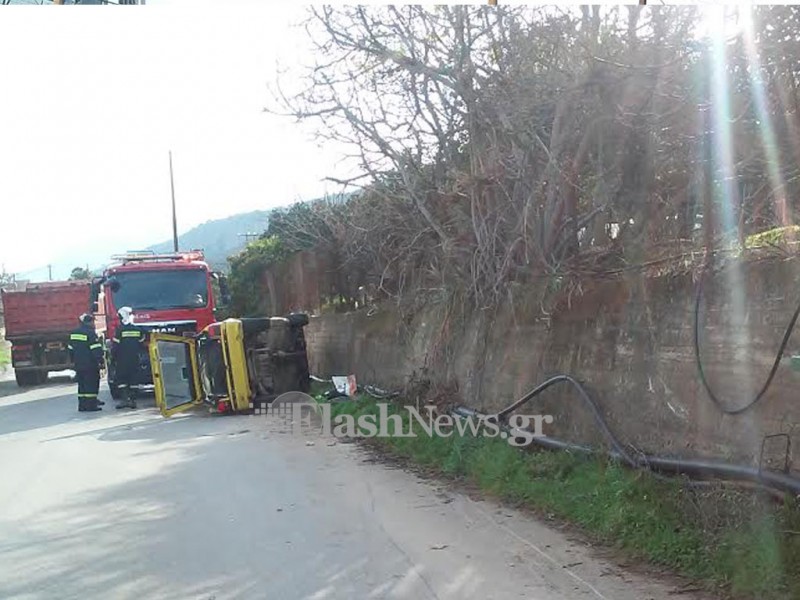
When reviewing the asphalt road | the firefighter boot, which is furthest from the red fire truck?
the asphalt road

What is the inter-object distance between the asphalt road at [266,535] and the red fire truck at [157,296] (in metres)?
6.91

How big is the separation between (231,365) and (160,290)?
14.8 ft

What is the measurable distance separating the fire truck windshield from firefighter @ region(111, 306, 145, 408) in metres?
1.16

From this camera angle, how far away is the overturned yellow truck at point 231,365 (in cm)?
1403

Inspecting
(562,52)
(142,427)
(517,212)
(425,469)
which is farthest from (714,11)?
(142,427)

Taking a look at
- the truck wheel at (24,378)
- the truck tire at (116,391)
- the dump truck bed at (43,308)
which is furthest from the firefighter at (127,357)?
the truck wheel at (24,378)

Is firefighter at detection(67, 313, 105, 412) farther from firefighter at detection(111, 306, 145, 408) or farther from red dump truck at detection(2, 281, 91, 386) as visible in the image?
red dump truck at detection(2, 281, 91, 386)

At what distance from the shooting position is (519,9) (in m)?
9.09

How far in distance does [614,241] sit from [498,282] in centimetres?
164

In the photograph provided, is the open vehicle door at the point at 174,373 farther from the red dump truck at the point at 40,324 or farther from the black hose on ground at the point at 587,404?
the red dump truck at the point at 40,324

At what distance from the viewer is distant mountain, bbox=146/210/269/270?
26355 millimetres

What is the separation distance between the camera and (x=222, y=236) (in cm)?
3450

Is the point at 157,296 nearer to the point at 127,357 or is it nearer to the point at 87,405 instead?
→ the point at 127,357

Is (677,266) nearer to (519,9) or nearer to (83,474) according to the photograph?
(519,9)
